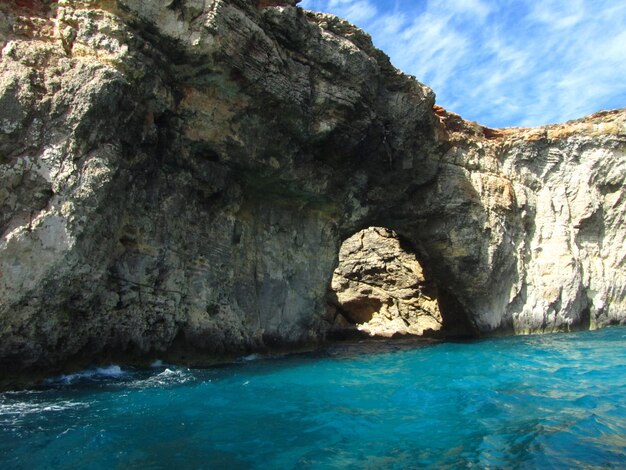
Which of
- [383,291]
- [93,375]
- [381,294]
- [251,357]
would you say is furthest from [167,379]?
[383,291]

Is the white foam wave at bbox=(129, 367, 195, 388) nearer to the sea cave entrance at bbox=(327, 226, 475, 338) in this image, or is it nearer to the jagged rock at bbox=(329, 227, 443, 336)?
the sea cave entrance at bbox=(327, 226, 475, 338)

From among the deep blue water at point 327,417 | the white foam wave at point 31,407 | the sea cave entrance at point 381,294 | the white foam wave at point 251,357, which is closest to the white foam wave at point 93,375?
the deep blue water at point 327,417

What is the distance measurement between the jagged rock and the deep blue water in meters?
10.4

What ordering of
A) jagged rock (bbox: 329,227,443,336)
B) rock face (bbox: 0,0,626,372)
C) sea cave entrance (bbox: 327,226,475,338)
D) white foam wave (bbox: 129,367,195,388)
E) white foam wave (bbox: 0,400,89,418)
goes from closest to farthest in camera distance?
white foam wave (bbox: 0,400,89,418), white foam wave (bbox: 129,367,195,388), rock face (bbox: 0,0,626,372), sea cave entrance (bbox: 327,226,475,338), jagged rock (bbox: 329,227,443,336)

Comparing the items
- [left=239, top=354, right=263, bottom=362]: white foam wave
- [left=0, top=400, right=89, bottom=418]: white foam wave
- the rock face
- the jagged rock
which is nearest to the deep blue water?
[left=0, top=400, right=89, bottom=418]: white foam wave

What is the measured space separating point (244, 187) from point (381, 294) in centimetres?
1087

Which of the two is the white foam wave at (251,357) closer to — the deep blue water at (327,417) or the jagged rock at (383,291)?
the deep blue water at (327,417)

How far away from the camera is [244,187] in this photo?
14.2 m

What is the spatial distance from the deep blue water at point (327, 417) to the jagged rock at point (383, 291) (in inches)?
410

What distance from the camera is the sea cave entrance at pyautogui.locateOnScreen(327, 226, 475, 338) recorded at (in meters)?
21.3

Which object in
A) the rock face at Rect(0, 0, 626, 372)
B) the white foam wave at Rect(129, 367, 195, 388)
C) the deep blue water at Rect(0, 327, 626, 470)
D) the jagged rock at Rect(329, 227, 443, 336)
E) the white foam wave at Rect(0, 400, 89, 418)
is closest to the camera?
the deep blue water at Rect(0, 327, 626, 470)

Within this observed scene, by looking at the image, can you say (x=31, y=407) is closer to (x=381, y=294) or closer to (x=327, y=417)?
(x=327, y=417)

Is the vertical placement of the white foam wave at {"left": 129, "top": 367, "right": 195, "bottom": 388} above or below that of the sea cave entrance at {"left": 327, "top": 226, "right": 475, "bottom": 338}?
below

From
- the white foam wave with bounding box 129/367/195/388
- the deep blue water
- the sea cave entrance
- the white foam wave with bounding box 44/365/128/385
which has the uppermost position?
the sea cave entrance
